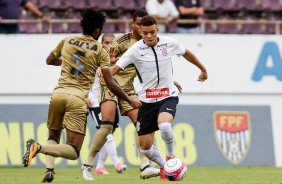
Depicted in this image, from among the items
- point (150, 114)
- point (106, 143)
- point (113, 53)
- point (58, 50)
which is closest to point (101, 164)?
point (106, 143)

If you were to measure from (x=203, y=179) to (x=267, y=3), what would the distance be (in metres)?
10.2

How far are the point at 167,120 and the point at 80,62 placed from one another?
1.64 metres

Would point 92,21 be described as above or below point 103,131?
above

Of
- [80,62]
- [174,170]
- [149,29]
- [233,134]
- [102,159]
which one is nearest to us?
[80,62]

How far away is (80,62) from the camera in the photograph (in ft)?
40.4

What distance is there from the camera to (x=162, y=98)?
1362cm

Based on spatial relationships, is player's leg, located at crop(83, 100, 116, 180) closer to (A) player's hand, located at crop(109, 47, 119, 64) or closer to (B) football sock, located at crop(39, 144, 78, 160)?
(A) player's hand, located at crop(109, 47, 119, 64)

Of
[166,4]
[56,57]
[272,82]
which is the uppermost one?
[56,57]

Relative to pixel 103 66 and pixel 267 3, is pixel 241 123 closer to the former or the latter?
pixel 267 3

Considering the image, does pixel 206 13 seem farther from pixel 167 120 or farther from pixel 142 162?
pixel 167 120

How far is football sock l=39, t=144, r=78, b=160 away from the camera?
11.9 m

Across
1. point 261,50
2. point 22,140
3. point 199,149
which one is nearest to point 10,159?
point 22,140

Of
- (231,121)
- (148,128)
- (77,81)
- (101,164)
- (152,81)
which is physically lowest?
(231,121)

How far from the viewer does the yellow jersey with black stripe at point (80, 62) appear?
12.3 metres
